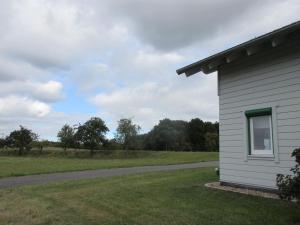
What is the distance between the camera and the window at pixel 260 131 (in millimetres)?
10812

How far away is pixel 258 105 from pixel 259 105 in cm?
4

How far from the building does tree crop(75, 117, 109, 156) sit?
40.6m

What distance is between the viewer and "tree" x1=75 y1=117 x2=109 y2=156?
5225 centimetres

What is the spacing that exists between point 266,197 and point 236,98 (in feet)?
10.9

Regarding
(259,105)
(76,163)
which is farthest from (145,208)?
(76,163)

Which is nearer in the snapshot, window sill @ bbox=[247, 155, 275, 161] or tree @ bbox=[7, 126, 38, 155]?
window sill @ bbox=[247, 155, 275, 161]

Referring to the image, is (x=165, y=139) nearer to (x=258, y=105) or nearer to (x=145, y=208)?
(x=258, y=105)

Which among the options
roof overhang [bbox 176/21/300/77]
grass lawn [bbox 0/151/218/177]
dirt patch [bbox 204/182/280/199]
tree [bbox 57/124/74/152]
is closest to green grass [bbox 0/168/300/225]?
dirt patch [bbox 204/182/280/199]

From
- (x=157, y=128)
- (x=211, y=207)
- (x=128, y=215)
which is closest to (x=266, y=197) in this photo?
(x=211, y=207)

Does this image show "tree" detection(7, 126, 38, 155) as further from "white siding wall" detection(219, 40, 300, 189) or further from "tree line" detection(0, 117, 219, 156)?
"white siding wall" detection(219, 40, 300, 189)

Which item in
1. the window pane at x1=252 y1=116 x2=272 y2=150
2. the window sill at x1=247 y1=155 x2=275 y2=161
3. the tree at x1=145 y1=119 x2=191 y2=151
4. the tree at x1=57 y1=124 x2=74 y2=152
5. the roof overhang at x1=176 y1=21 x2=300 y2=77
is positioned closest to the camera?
the roof overhang at x1=176 y1=21 x2=300 y2=77

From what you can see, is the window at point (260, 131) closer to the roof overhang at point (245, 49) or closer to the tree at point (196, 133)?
the roof overhang at point (245, 49)

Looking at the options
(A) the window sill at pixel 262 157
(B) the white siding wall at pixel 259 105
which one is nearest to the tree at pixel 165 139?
(B) the white siding wall at pixel 259 105

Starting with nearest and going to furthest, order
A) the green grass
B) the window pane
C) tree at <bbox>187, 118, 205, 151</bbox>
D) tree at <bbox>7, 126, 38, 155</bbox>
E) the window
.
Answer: the green grass → the window → the window pane → tree at <bbox>7, 126, 38, 155</bbox> → tree at <bbox>187, 118, 205, 151</bbox>
